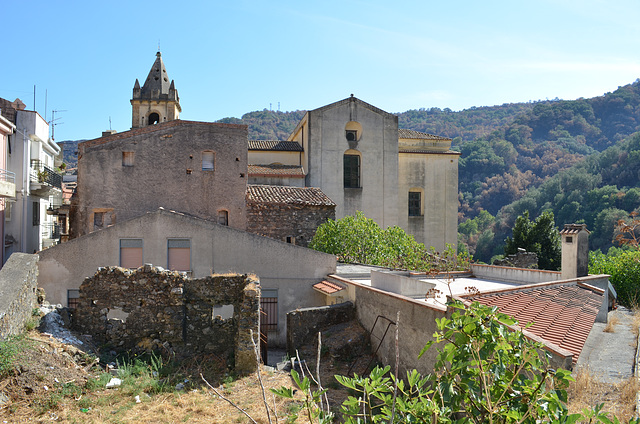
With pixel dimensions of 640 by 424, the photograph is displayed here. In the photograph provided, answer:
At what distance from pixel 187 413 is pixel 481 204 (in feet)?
271

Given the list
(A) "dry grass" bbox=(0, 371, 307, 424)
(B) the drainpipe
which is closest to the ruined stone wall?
(B) the drainpipe

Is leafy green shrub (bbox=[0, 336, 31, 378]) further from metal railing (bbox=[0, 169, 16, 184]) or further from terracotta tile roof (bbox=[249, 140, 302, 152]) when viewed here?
terracotta tile roof (bbox=[249, 140, 302, 152])

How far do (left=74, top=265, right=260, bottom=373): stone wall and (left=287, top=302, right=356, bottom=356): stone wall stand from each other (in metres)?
2.26

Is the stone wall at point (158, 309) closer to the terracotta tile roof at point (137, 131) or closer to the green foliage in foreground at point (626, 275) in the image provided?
the terracotta tile roof at point (137, 131)

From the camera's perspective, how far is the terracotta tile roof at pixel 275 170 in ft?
98.0

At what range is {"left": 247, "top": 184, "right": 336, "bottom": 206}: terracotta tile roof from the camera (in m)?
25.5

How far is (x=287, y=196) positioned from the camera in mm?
26141

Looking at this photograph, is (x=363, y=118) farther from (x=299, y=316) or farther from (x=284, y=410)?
(x=284, y=410)

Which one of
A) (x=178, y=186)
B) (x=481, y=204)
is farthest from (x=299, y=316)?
(x=481, y=204)

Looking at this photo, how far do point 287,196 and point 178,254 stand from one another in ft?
29.0

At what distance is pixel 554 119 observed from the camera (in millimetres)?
Answer: 116562

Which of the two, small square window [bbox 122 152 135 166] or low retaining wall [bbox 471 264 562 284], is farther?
small square window [bbox 122 152 135 166]

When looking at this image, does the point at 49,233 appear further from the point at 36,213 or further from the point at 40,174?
the point at 40,174

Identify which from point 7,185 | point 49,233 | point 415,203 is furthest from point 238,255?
point 415,203
